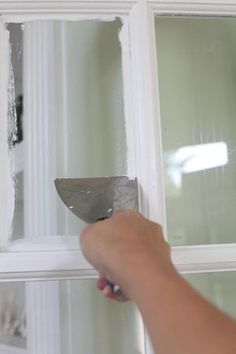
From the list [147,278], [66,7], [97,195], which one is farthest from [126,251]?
[66,7]

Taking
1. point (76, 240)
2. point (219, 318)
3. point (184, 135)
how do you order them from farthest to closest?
point (184, 135) < point (76, 240) < point (219, 318)

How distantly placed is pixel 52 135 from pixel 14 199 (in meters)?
0.16

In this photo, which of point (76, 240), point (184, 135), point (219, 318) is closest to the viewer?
point (219, 318)

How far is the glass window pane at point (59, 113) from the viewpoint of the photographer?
0.85 metres

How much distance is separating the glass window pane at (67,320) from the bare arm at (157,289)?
0.91ft

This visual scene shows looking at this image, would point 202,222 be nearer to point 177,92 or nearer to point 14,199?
point 177,92

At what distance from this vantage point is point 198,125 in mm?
934

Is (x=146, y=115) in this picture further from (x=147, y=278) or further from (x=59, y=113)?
(x=147, y=278)

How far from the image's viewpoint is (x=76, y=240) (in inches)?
32.1

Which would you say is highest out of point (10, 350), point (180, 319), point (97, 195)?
point (97, 195)

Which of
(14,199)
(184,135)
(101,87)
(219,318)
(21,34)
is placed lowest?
(219,318)

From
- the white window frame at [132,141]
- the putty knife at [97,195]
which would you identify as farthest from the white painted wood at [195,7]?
the putty knife at [97,195]

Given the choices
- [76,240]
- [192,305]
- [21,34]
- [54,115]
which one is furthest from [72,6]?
[192,305]

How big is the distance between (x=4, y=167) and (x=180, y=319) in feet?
1.64
